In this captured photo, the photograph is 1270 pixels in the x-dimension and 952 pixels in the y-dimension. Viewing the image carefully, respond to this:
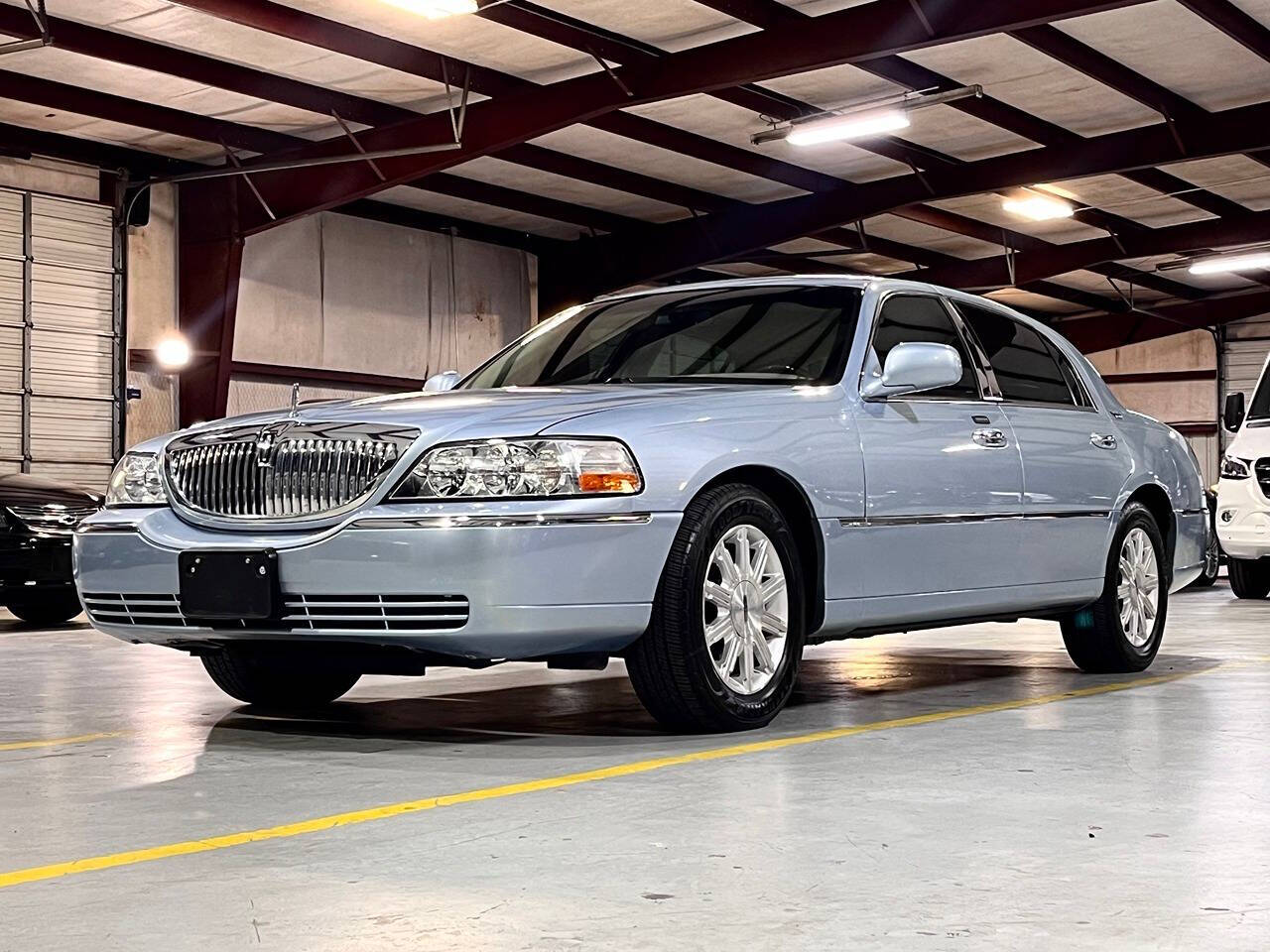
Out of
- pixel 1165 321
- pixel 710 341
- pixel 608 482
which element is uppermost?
pixel 1165 321

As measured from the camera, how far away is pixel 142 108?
1967 centimetres

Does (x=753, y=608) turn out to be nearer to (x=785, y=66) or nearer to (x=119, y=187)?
(x=785, y=66)

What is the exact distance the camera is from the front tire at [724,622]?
205 inches

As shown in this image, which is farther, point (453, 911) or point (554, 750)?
point (554, 750)

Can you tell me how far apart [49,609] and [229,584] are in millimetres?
8799

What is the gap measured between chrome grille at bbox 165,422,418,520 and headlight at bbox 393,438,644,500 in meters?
0.13

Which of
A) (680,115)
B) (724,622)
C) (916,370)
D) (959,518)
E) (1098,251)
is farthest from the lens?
(1098,251)

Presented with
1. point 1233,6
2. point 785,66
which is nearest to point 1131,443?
point 785,66

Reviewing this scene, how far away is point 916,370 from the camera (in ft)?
19.7

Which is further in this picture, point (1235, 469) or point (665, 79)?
point (665, 79)

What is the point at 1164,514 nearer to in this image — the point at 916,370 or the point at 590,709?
the point at 916,370

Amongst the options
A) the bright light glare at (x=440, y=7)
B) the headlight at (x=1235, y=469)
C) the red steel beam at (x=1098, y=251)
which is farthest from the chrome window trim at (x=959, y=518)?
the red steel beam at (x=1098, y=251)

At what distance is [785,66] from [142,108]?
25.0 ft

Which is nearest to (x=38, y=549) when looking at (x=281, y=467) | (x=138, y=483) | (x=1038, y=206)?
(x=138, y=483)
